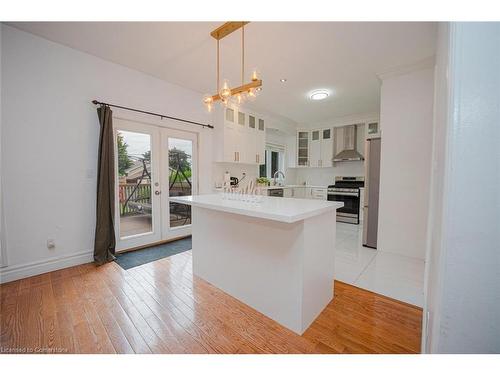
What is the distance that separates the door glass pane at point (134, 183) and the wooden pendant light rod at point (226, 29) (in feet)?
5.95

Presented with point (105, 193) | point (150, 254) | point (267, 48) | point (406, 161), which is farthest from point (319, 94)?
point (150, 254)

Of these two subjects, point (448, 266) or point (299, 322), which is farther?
point (299, 322)

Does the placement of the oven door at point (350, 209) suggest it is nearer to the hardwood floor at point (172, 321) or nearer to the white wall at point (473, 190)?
the hardwood floor at point (172, 321)

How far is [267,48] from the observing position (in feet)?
7.91

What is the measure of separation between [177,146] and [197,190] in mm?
874

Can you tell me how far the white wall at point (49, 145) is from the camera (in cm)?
214

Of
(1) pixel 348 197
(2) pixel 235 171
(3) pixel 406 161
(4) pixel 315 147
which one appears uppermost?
(4) pixel 315 147

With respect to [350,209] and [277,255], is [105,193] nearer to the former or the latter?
[277,255]

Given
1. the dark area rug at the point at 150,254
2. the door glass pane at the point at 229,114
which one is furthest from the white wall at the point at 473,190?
the door glass pane at the point at 229,114

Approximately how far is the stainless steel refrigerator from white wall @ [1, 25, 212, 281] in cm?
377

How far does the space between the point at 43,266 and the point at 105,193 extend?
3.32 feet

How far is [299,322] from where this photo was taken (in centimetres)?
147

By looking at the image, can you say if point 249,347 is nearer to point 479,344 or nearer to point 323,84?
point 479,344
